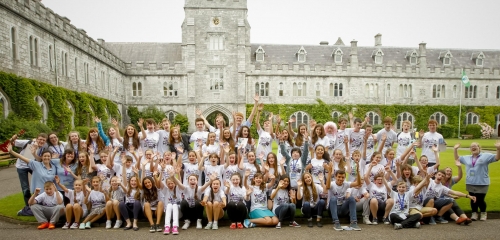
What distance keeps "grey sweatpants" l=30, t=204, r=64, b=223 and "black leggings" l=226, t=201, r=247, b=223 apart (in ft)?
11.7

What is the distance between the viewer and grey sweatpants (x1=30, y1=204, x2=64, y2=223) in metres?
6.61

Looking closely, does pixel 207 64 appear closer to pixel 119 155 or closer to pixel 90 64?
pixel 90 64

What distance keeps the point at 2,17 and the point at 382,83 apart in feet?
103

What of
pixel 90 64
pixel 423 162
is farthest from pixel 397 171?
pixel 90 64

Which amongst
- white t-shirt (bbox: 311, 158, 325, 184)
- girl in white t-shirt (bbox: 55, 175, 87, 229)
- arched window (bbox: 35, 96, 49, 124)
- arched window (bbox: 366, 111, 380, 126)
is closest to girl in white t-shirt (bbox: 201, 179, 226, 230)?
white t-shirt (bbox: 311, 158, 325, 184)

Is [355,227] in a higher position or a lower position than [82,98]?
lower

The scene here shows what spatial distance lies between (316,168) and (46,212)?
19.5 ft

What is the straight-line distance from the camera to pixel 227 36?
3028cm

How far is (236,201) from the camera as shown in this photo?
22.6ft

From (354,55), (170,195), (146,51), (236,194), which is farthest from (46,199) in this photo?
(354,55)

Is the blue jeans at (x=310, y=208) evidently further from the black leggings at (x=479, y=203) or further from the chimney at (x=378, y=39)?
the chimney at (x=378, y=39)

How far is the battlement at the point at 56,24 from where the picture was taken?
15.3m

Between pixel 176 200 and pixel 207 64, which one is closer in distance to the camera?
pixel 176 200

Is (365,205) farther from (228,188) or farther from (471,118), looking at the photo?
(471,118)
